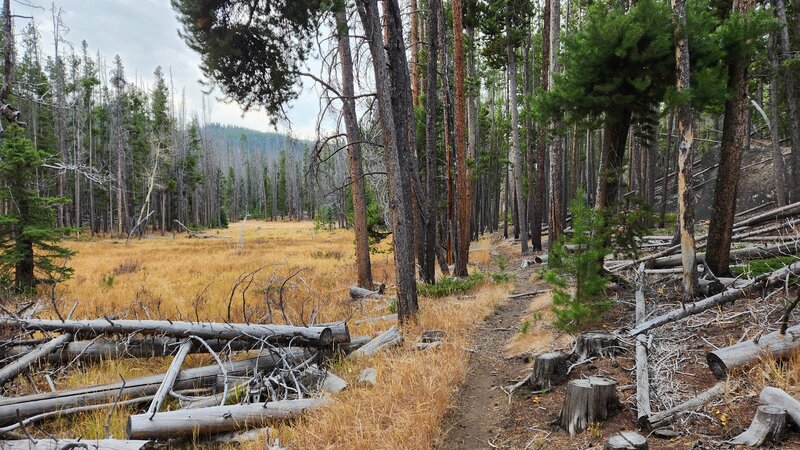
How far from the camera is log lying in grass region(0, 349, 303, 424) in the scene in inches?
168

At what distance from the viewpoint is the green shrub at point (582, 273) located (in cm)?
526

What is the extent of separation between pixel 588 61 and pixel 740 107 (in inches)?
79.5

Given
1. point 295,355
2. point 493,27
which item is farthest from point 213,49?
point 493,27

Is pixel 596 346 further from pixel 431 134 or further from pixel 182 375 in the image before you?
pixel 431 134

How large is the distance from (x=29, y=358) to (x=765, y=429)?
704 centimetres

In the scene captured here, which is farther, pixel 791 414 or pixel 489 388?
pixel 489 388

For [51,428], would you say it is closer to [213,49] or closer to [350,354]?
[350,354]

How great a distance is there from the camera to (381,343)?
5953 millimetres

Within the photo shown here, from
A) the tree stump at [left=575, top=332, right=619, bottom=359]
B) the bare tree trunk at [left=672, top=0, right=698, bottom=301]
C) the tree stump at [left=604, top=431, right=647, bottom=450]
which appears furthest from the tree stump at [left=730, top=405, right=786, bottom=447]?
the bare tree trunk at [left=672, top=0, right=698, bottom=301]

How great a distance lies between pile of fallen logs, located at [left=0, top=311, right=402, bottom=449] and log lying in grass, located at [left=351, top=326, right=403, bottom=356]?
0.02 metres

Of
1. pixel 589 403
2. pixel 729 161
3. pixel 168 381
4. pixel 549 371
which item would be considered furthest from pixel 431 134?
pixel 589 403

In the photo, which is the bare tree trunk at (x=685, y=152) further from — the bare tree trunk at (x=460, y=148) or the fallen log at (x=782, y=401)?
the bare tree trunk at (x=460, y=148)

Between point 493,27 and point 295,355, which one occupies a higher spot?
point 493,27

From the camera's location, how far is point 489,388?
195 inches
